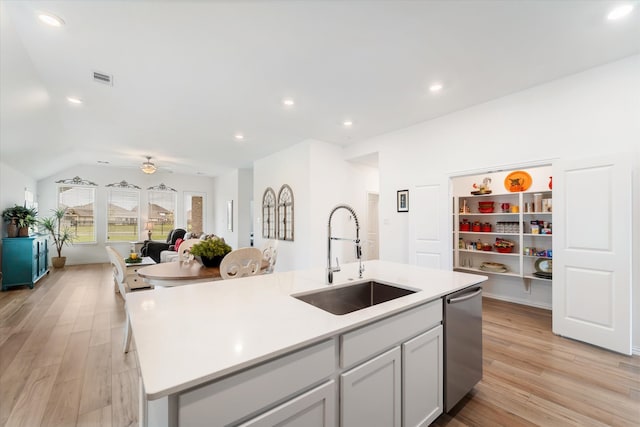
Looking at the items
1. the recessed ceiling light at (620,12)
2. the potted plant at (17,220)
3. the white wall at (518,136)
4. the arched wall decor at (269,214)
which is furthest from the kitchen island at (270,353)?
the potted plant at (17,220)

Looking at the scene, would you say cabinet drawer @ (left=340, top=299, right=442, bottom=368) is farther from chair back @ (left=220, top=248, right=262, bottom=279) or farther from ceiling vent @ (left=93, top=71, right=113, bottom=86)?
ceiling vent @ (left=93, top=71, right=113, bottom=86)

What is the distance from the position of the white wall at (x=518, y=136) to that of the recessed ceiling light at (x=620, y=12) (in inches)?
33.7

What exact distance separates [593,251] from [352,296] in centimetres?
275

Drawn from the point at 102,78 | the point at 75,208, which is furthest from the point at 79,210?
the point at 102,78

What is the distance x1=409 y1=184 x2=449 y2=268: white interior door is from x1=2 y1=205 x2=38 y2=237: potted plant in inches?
283

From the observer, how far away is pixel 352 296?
189 centimetres

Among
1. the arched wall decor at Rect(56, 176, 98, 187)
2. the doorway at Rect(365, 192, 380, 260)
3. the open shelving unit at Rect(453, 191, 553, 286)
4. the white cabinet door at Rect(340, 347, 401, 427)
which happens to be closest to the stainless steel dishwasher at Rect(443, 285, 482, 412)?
the white cabinet door at Rect(340, 347, 401, 427)

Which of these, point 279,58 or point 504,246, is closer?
point 279,58

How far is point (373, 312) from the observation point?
4.12 feet

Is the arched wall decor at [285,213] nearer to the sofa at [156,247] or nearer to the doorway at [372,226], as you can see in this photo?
the doorway at [372,226]

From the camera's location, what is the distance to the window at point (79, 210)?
7.64 m

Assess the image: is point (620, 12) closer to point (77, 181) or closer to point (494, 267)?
point (494, 267)

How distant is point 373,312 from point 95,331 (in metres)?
3.50

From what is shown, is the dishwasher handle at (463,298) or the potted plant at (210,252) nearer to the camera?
the dishwasher handle at (463,298)
